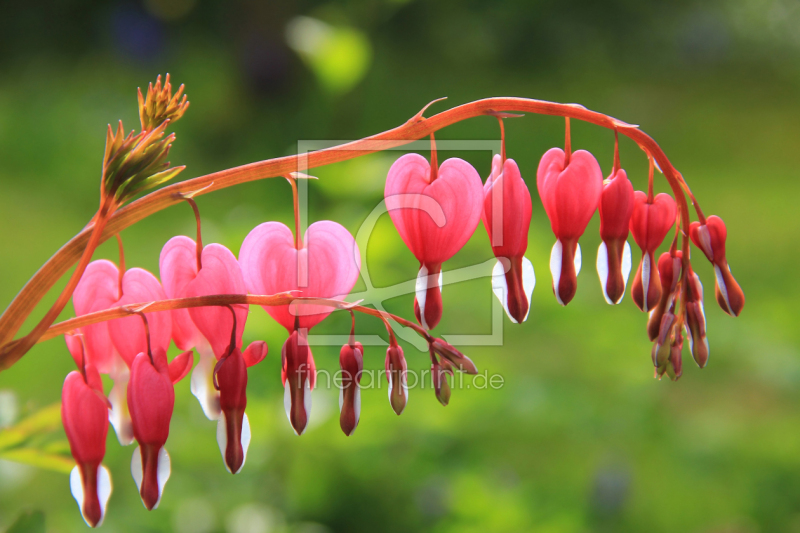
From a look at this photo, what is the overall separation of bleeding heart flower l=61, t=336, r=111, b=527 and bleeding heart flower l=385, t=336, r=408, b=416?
27 cm

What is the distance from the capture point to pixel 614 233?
710mm

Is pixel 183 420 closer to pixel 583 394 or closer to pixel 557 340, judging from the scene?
pixel 583 394

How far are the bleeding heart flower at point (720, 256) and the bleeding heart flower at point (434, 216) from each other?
0.76ft

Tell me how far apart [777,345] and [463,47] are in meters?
5.40

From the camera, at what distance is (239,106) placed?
5695mm

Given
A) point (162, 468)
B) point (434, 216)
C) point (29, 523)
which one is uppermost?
point (434, 216)

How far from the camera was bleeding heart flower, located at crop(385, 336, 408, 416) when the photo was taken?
2.17 feet

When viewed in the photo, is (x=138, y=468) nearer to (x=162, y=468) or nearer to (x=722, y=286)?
(x=162, y=468)

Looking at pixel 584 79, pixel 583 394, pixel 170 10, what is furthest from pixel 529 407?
pixel 170 10

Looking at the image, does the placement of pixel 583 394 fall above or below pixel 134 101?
below

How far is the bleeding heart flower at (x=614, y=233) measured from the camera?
0.70m

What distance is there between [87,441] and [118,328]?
122 mm

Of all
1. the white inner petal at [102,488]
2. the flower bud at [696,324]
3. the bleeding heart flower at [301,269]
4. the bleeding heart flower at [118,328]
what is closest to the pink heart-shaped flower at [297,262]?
the bleeding heart flower at [301,269]

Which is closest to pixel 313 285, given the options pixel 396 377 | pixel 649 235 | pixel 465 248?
pixel 396 377
